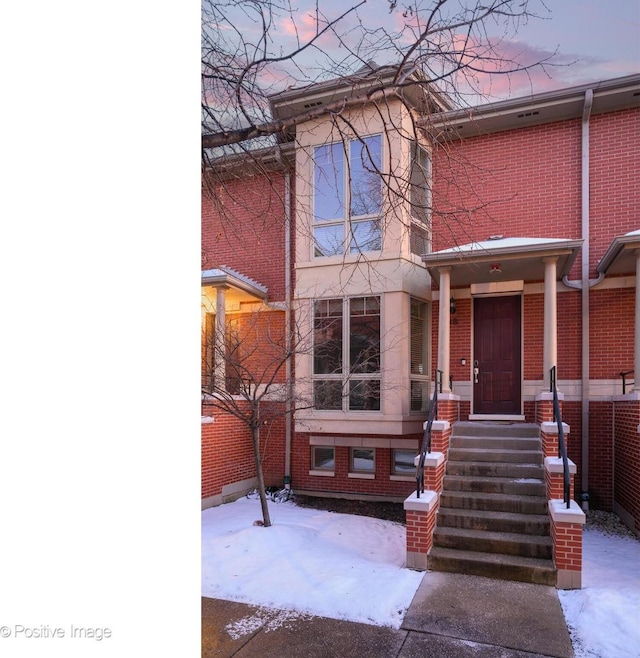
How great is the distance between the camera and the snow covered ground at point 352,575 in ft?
13.1

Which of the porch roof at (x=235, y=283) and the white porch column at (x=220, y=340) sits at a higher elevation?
the porch roof at (x=235, y=283)

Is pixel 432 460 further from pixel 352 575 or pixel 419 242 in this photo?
pixel 419 242

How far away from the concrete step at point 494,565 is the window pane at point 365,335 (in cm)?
306

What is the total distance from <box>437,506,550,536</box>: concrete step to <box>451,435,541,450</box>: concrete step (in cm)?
98

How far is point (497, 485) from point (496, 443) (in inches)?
28.0

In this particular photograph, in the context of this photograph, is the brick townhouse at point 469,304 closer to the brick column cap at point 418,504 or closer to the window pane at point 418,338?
the window pane at point 418,338

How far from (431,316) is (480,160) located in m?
2.55

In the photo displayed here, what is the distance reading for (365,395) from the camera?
768 centimetres

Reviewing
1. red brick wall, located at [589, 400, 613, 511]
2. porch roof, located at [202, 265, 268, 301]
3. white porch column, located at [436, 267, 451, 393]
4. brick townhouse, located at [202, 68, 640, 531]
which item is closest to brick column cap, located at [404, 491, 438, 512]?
brick townhouse, located at [202, 68, 640, 531]

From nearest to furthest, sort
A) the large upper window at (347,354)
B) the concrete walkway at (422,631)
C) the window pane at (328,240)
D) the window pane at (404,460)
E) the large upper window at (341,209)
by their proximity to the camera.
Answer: the concrete walkway at (422,631) < the large upper window at (341,209) < the large upper window at (347,354) < the window pane at (328,240) < the window pane at (404,460)

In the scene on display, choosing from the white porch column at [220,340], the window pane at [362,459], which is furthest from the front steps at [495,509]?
the white porch column at [220,340]
